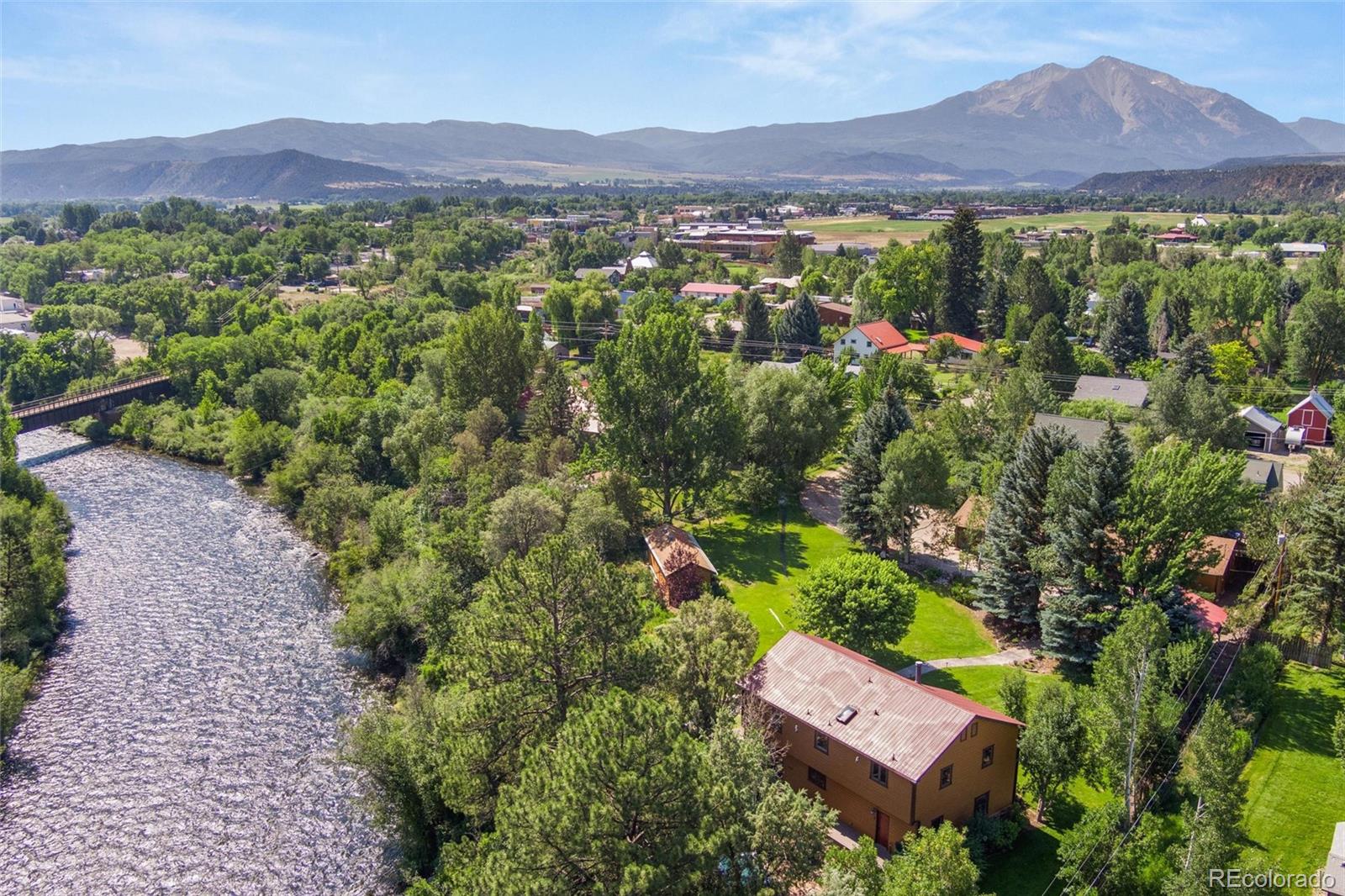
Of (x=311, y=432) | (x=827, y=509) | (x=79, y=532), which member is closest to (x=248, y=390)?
(x=311, y=432)

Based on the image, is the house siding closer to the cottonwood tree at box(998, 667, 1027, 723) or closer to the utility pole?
the cottonwood tree at box(998, 667, 1027, 723)

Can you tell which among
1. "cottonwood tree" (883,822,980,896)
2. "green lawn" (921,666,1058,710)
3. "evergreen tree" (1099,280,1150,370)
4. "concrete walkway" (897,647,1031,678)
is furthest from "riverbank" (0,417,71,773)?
"evergreen tree" (1099,280,1150,370)

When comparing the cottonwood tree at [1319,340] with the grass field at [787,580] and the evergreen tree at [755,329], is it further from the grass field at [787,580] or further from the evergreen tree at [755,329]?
the grass field at [787,580]

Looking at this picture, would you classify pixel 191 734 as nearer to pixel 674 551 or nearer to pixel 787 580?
pixel 674 551

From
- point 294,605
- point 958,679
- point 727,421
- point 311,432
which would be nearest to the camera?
point 958,679

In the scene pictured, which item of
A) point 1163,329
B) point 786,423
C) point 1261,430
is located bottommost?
point 1261,430

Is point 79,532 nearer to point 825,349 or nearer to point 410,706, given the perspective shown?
point 410,706

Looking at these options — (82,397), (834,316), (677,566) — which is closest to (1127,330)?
(834,316)
